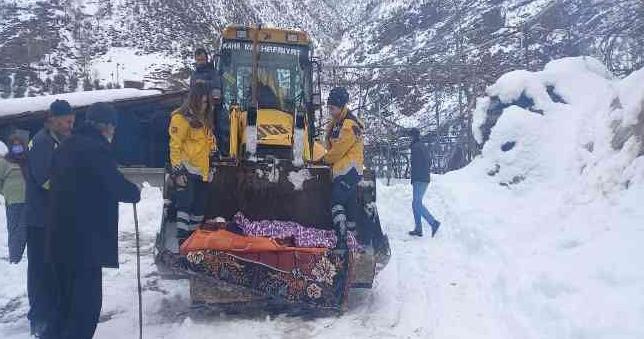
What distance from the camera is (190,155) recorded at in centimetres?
621

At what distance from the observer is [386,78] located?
842 inches

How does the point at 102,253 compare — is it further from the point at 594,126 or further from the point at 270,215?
the point at 594,126

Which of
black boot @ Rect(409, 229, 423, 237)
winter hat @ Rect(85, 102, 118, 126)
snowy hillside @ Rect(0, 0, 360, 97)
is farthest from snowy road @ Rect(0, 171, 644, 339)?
snowy hillside @ Rect(0, 0, 360, 97)

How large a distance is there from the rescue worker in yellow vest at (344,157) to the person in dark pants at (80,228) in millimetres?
2598

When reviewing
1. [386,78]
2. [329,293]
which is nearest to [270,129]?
[329,293]

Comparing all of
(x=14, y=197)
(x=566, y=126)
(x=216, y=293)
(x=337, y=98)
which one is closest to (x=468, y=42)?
(x=566, y=126)

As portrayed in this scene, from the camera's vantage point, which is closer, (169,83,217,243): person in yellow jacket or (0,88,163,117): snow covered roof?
(169,83,217,243): person in yellow jacket

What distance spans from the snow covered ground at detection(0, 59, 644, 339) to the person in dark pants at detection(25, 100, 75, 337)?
0.52 m

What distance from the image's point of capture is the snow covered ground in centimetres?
510

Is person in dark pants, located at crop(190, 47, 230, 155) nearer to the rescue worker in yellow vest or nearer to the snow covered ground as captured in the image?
the rescue worker in yellow vest

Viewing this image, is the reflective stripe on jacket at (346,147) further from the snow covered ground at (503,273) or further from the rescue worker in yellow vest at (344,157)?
the snow covered ground at (503,273)

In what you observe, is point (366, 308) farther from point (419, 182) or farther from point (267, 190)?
point (419, 182)

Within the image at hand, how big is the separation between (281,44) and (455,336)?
5211mm

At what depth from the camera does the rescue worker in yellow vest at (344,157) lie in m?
6.55
